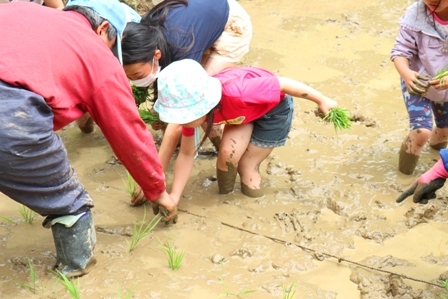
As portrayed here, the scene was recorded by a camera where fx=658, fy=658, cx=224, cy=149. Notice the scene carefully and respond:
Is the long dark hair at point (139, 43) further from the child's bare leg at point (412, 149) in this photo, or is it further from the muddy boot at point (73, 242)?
the child's bare leg at point (412, 149)

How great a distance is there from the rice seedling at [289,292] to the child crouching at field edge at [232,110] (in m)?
0.85

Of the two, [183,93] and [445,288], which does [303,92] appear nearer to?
[183,93]

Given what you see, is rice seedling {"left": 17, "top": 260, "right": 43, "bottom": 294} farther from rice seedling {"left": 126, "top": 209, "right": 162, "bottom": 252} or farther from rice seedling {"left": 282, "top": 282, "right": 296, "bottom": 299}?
rice seedling {"left": 282, "top": 282, "right": 296, "bottom": 299}

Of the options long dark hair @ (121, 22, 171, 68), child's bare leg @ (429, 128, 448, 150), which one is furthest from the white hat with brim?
child's bare leg @ (429, 128, 448, 150)

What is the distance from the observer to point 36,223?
10.5 feet

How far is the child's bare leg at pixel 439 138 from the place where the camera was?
390 cm

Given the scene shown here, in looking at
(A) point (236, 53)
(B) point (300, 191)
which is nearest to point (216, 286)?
(B) point (300, 191)

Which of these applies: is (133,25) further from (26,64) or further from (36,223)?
(36,223)

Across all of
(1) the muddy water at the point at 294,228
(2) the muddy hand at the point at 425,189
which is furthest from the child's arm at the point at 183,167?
(2) the muddy hand at the point at 425,189

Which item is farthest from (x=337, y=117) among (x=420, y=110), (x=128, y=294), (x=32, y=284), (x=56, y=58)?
(x=32, y=284)

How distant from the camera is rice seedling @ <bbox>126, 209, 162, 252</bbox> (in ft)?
9.83

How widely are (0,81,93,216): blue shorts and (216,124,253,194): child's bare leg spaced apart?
3.29 feet

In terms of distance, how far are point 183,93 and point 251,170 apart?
749 millimetres

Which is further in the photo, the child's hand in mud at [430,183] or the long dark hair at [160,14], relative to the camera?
the long dark hair at [160,14]
